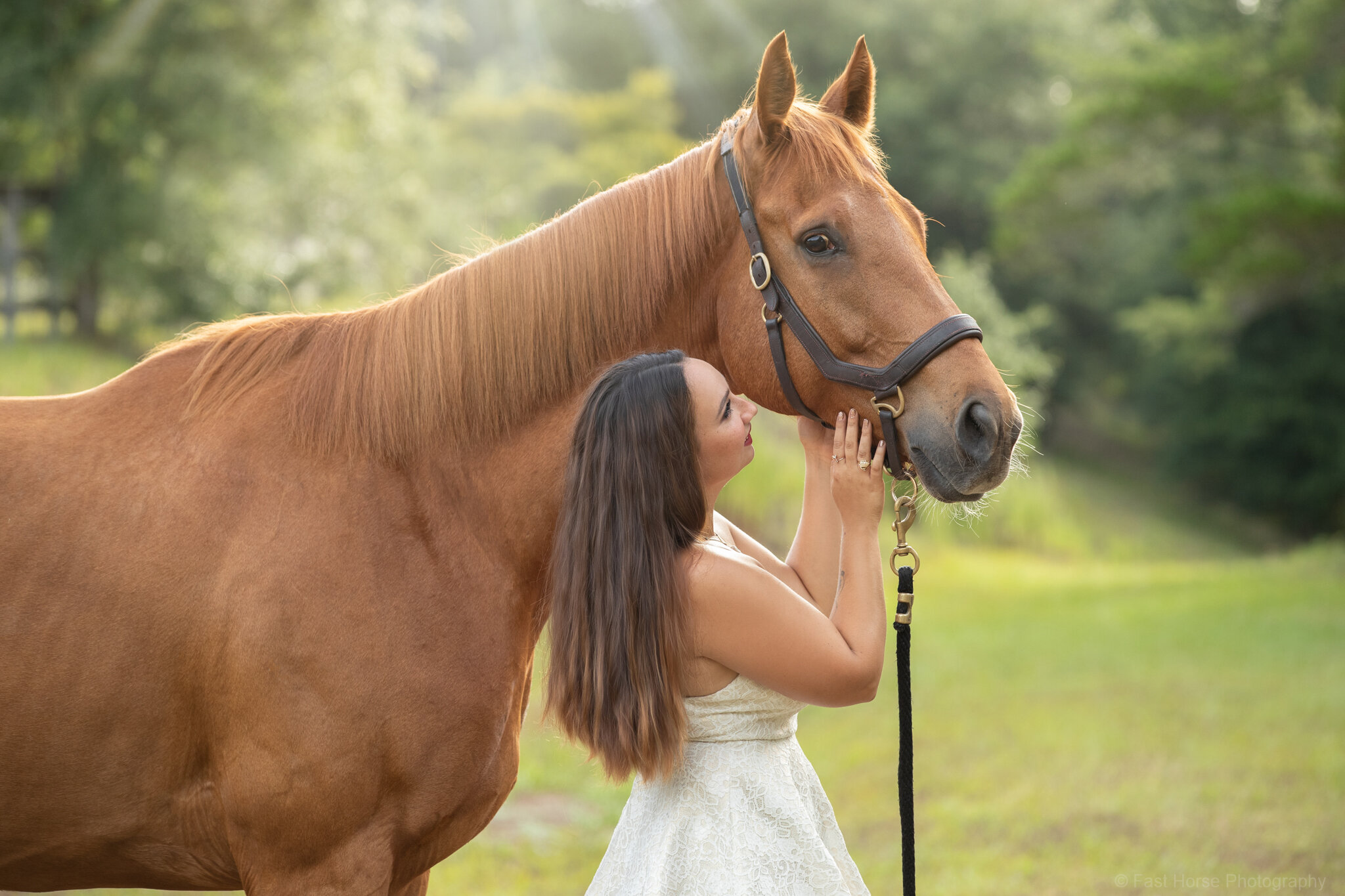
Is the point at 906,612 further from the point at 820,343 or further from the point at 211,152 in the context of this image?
the point at 211,152

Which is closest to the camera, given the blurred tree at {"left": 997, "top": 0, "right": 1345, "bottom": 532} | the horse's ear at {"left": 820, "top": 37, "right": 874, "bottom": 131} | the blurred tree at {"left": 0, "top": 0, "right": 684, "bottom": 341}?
the horse's ear at {"left": 820, "top": 37, "right": 874, "bottom": 131}

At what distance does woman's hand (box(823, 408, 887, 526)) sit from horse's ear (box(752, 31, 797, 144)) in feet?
2.05

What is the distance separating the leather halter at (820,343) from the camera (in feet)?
6.09

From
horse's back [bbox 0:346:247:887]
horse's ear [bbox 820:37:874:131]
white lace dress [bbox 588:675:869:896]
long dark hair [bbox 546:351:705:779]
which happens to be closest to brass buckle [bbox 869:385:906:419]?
long dark hair [bbox 546:351:705:779]

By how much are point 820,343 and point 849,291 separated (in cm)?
12

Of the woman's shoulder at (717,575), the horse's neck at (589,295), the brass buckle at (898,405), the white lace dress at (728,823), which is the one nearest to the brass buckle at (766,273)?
the horse's neck at (589,295)

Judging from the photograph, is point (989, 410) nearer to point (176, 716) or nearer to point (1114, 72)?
point (176, 716)

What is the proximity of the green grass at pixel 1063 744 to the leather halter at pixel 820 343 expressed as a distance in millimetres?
390

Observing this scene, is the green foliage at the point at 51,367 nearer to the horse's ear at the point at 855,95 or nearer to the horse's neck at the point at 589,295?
the horse's neck at the point at 589,295

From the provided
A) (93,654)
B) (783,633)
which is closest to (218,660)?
(93,654)

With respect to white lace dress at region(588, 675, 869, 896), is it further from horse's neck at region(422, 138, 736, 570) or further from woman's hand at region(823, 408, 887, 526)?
horse's neck at region(422, 138, 736, 570)

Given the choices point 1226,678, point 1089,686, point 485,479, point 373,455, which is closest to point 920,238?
point 485,479

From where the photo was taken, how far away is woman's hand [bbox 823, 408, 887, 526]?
1.89 metres

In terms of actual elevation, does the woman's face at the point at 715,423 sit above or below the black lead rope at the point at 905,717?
above
